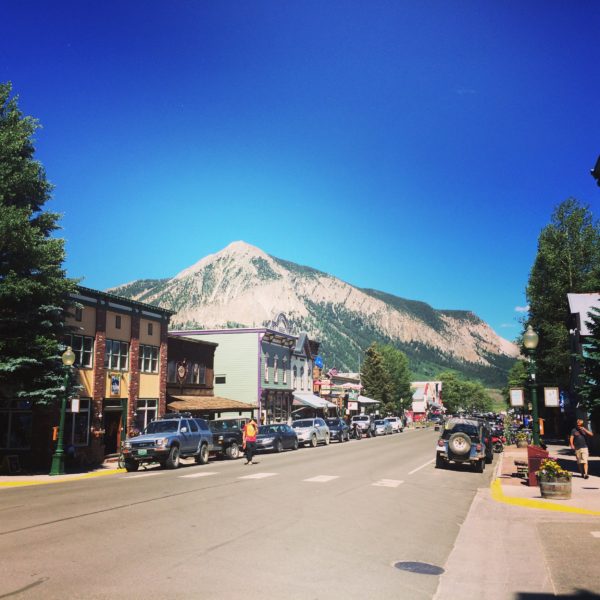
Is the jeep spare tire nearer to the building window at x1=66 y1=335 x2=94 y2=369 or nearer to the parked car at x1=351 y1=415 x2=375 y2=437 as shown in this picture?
the building window at x1=66 y1=335 x2=94 y2=369

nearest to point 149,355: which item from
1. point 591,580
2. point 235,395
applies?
point 235,395

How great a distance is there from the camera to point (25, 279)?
21.2 metres

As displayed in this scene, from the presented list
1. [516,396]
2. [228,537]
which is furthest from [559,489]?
[228,537]

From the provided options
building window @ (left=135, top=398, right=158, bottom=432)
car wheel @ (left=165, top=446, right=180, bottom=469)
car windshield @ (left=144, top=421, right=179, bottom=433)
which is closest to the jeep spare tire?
car wheel @ (left=165, top=446, right=180, bottom=469)

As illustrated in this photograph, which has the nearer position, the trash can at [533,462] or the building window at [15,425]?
the trash can at [533,462]

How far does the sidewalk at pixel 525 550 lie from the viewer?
267 inches

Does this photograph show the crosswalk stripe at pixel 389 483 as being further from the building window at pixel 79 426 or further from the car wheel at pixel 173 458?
the building window at pixel 79 426

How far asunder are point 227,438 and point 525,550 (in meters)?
21.2

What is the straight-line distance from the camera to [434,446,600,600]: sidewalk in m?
6.79

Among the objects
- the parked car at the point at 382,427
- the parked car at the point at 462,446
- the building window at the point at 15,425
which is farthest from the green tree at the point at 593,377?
the parked car at the point at 382,427

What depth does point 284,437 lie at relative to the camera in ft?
108

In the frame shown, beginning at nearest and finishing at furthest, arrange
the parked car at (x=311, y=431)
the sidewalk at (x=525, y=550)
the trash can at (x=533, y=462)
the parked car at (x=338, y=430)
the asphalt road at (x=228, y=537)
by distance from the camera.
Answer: the asphalt road at (x=228, y=537), the sidewalk at (x=525, y=550), the trash can at (x=533, y=462), the parked car at (x=311, y=431), the parked car at (x=338, y=430)

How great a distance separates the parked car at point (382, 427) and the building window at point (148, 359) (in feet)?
90.6

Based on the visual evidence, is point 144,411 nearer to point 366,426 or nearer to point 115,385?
point 115,385
